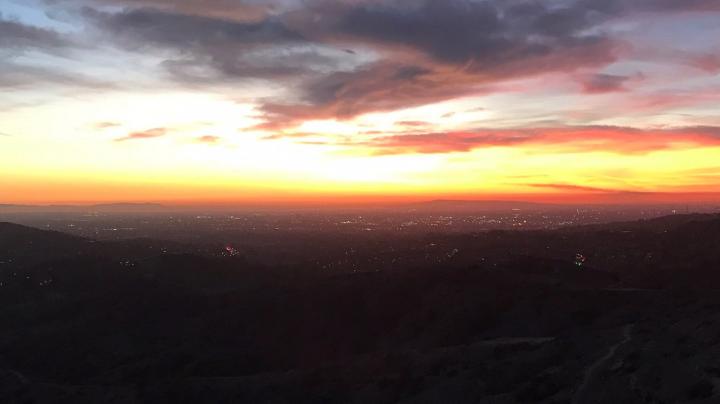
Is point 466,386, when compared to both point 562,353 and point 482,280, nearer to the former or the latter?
point 562,353

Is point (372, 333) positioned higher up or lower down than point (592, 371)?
lower down

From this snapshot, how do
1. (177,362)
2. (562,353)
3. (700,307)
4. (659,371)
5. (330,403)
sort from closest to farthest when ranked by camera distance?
(659,371) < (562,353) < (330,403) < (700,307) < (177,362)

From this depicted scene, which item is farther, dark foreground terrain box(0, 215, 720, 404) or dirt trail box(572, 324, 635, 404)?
dark foreground terrain box(0, 215, 720, 404)

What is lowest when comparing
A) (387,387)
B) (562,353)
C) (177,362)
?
(177,362)

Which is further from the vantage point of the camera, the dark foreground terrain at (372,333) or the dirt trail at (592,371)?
the dark foreground terrain at (372,333)

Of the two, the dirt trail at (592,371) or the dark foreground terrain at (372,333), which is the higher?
the dirt trail at (592,371)

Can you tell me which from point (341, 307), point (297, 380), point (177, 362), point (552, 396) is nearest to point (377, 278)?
point (341, 307)

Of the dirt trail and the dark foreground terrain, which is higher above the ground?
the dirt trail

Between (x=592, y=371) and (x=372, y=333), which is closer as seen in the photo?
(x=592, y=371)
